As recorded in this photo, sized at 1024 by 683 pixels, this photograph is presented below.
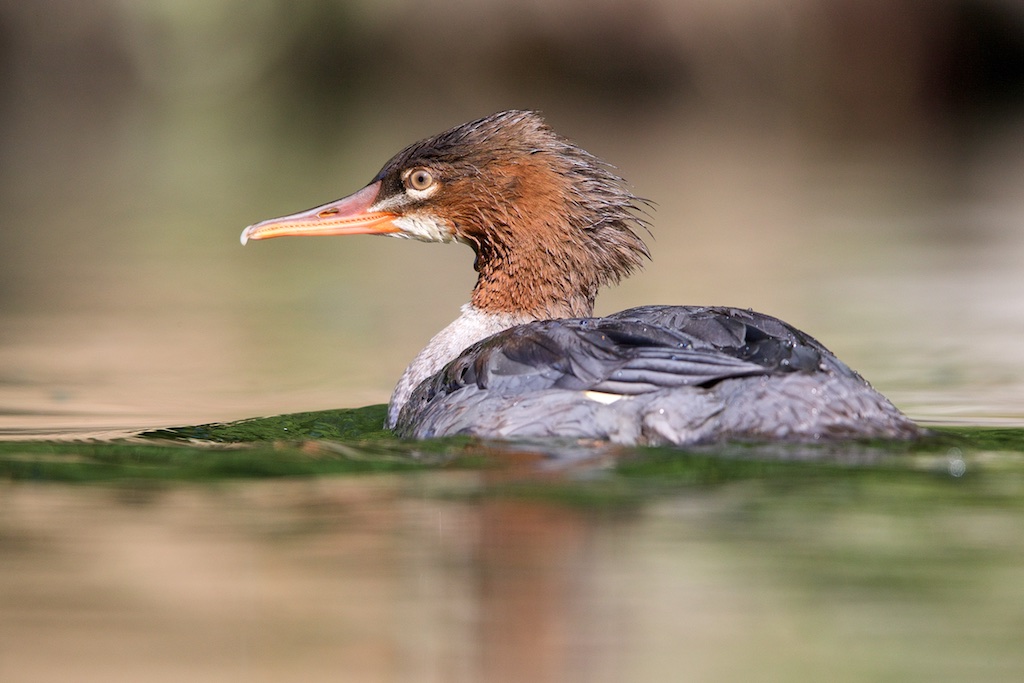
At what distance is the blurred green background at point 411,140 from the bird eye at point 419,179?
3.78 feet

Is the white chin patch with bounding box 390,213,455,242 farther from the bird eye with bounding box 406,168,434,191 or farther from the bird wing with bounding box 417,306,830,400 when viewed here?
the bird wing with bounding box 417,306,830,400

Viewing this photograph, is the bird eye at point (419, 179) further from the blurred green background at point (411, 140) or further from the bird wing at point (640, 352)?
the bird wing at point (640, 352)

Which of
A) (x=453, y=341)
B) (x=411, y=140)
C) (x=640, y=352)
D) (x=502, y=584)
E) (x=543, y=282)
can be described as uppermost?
(x=411, y=140)

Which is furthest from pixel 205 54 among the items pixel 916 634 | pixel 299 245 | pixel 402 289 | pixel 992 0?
pixel 916 634

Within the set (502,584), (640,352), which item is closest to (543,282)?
(640,352)

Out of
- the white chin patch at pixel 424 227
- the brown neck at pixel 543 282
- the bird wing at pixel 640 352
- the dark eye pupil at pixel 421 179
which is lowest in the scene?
the bird wing at pixel 640 352

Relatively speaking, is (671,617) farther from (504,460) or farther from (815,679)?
(504,460)

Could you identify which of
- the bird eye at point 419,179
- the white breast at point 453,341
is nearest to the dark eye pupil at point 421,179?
the bird eye at point 419,179

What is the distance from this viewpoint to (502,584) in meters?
4.25

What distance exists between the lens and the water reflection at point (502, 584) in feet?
12.3

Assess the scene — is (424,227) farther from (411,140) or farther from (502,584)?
(411,140)

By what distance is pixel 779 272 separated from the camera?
1205cm

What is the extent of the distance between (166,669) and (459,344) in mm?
3829

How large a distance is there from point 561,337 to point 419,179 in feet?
6.04
